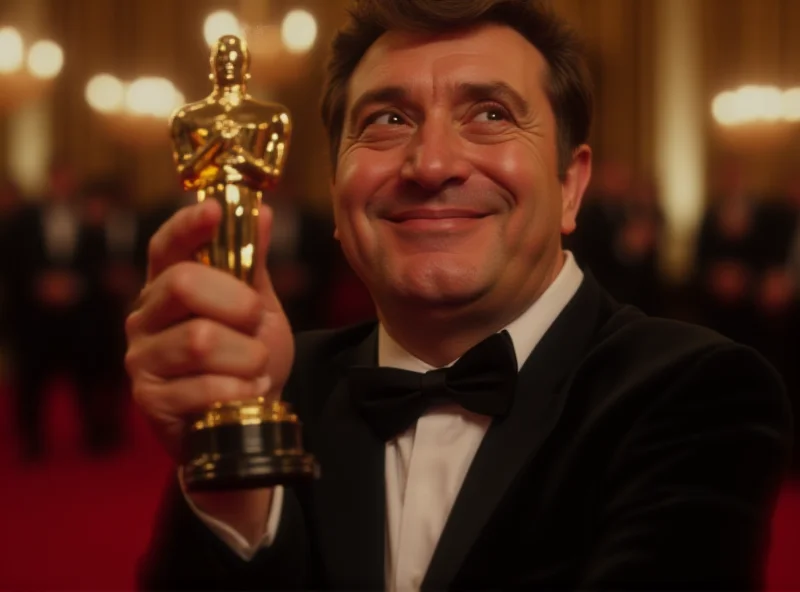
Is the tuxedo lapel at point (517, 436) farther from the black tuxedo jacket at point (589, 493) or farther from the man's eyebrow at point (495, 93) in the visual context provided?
the man's eyebrow at point (495, 93)

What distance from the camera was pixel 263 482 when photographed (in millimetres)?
1217

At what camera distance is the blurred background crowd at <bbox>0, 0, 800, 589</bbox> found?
237 inches

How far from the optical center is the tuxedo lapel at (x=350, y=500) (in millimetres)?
1580

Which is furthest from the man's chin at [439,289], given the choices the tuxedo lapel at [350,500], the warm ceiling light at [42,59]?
the warm ceiling light at [42,59]

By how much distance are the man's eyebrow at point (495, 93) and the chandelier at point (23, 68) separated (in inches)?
276

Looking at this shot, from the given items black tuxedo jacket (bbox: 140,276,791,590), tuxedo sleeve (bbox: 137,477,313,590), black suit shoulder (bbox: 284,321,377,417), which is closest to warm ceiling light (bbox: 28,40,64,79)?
black suit shoulder (bbox: 284,321,377,417)

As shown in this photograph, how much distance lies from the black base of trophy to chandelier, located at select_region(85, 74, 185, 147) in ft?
27.0

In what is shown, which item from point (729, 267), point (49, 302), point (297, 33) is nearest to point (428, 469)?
point (729, 267)

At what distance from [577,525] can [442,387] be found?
1.03 feet

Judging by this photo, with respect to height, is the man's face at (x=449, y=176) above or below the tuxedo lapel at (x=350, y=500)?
above

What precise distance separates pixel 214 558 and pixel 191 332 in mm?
335

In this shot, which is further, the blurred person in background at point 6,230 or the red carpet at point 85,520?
the blurred person in background at point 6,230

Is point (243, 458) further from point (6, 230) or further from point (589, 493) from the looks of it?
point (6, 230)

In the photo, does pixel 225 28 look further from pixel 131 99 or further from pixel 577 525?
pixel 577 525
